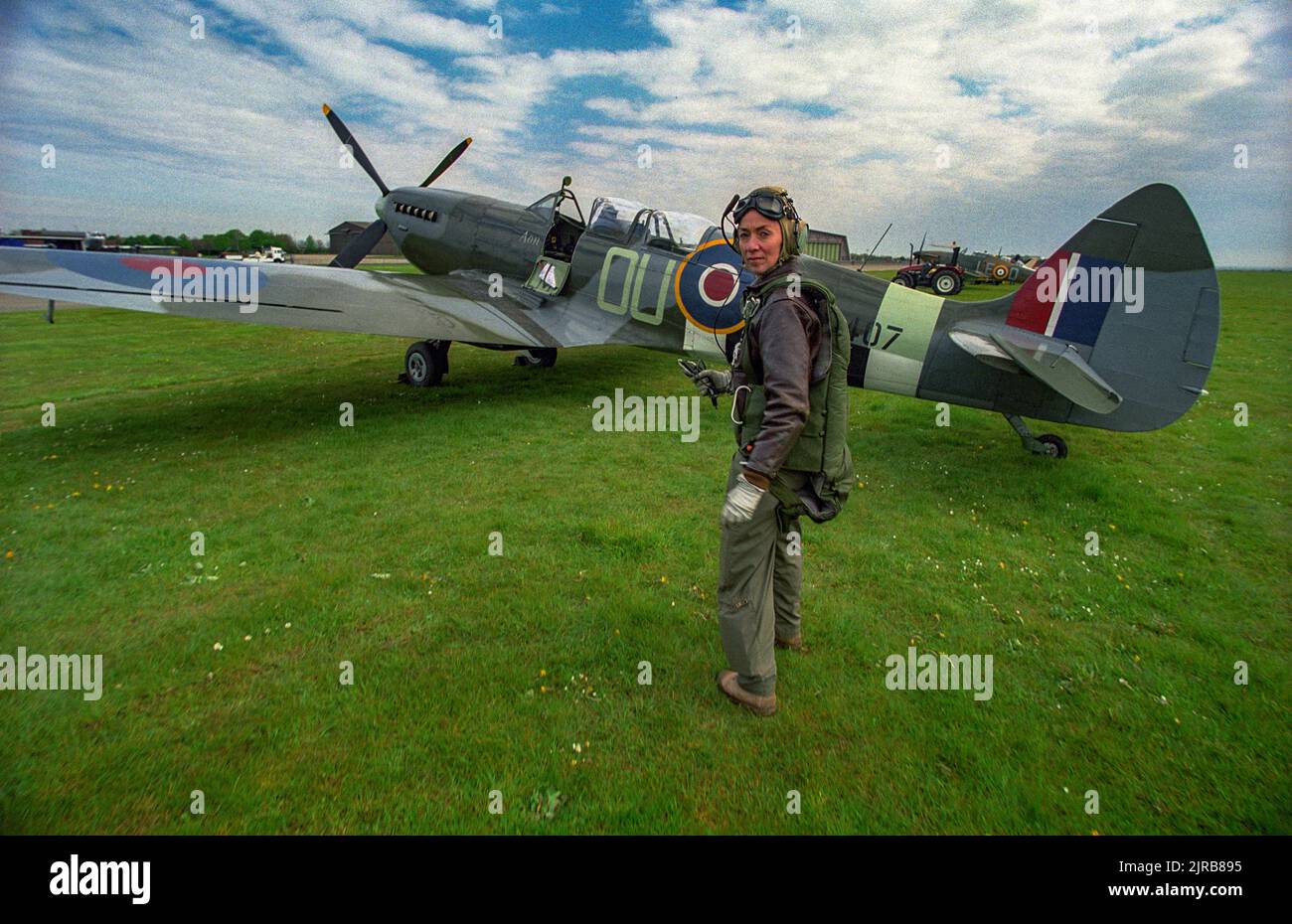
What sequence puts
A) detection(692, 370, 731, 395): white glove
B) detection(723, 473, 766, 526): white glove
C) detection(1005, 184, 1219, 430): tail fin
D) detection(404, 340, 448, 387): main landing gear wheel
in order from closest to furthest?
detection(723, 473, 766, 526): white glove → detection(692, 370, 731, 395): white glove → detection(1005, 184, 1219, 430): tail fin → detection(404, 340, 448, 387): main landing gear wheel

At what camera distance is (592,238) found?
365 inches

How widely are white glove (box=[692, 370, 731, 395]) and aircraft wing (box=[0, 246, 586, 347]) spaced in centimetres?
544

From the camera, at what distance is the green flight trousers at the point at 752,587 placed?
2555 millimetres

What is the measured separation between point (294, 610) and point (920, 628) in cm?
396

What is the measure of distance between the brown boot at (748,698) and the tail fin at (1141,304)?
4.49 meters

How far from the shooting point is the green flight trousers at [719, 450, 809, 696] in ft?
8.38

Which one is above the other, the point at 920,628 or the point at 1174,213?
the point at 1174,213

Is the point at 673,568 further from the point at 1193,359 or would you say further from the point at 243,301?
the point at 243,301

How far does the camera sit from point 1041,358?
523 cm

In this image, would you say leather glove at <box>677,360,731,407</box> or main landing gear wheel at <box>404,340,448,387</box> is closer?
leather glove at <box>677,360,731,407</box>
